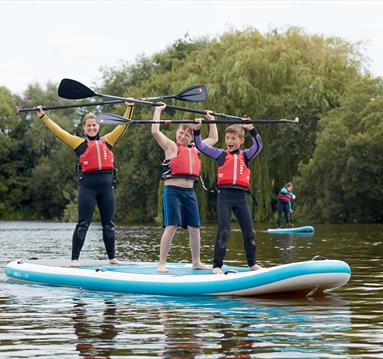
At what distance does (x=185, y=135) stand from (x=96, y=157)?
1.31m

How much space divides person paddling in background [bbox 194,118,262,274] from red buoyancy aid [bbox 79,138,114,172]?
4.91 ft

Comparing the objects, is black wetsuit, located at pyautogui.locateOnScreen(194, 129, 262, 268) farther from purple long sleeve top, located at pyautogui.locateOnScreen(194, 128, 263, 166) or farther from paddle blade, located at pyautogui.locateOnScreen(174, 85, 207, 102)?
paddle blade, located at pyautogui.locateOnScreen(174, 85, 207, 102)

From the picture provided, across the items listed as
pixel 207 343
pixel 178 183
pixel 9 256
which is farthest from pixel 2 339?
pixel 9 256

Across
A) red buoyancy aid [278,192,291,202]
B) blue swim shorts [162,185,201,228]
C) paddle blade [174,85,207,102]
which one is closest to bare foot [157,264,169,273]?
blue swim shorts [162,185,201,228]

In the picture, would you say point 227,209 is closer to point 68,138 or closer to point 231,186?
point 231,186

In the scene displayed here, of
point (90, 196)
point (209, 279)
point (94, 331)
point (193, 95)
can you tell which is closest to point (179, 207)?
point (209, 279)

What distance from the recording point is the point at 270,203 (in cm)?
3706

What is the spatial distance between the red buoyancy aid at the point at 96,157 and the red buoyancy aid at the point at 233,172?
1.74m

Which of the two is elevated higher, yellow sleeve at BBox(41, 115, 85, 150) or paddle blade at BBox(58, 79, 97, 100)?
paddle blade at BBox(58, 79, 97, 100)

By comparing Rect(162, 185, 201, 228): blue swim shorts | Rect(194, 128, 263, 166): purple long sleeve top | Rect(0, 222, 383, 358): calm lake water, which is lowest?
Rect(0, 222, 383, 358): calm lake water

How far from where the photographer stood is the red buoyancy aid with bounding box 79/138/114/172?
11.7 metres

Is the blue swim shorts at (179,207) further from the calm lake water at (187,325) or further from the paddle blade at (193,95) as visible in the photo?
the paddle blade at (193,95)

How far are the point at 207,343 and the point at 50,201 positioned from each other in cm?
6666

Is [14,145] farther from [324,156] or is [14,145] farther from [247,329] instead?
[247,329]
